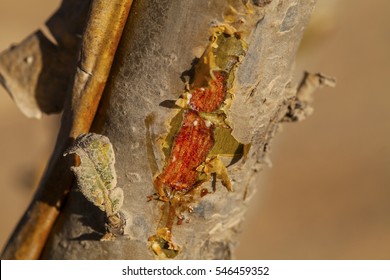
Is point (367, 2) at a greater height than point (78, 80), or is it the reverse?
point (367, 2)

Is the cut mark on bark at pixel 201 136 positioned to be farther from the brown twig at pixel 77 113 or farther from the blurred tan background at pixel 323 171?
the blurred tan background at pixel 323 171

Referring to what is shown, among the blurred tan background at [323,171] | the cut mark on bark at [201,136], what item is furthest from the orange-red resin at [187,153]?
the blurred tan background at [323,171]

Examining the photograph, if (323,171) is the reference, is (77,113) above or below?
below

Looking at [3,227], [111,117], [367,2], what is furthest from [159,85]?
[367,2]

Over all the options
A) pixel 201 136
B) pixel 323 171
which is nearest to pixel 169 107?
pixel 201 136

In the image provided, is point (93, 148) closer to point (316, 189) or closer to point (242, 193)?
point (242, 193)

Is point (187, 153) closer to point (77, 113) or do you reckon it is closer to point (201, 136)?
point (201, 136)
